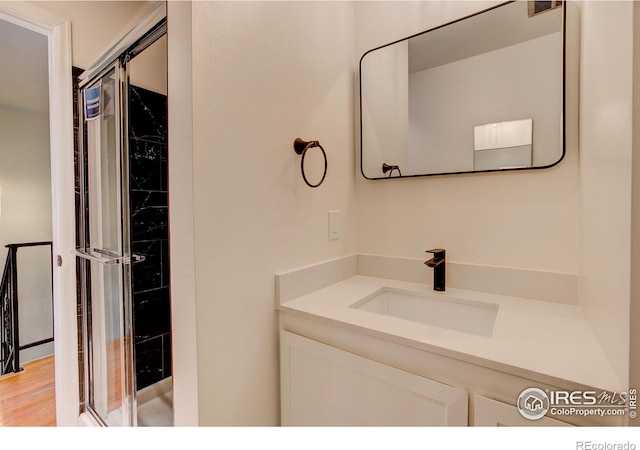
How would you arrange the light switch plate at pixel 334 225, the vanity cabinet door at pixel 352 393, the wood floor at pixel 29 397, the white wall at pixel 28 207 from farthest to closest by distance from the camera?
the white wall at pixel 28 207 < the wood floor at pixel 29 397 < the light switch plate at pixel 334 225 < the vanity cabinet door at pixel 352 393

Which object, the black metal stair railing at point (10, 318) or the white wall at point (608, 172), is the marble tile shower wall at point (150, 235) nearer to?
the black metal stair railing at point (10, 318)

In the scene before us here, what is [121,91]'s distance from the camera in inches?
48.6

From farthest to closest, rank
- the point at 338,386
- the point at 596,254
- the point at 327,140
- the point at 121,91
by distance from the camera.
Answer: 1. the point at 327,140
2. the point at 121,91
3. the point at 338,386
4. the point at 596,254

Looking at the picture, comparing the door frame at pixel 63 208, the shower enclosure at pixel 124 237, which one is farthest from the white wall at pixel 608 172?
the door frame at pixel 63 208

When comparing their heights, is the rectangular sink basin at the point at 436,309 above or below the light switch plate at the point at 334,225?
below

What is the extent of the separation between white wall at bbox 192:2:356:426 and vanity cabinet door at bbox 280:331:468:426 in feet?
0.32

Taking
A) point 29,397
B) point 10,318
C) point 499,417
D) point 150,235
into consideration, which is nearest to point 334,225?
point 499,417

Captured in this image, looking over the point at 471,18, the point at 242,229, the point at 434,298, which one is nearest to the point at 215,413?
the point at 242,229

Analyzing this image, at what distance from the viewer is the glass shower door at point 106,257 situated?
4.21 feet

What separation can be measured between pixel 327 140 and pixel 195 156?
679mm

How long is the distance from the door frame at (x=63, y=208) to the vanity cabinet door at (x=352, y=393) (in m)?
1.16

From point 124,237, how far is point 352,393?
3.66 ft
